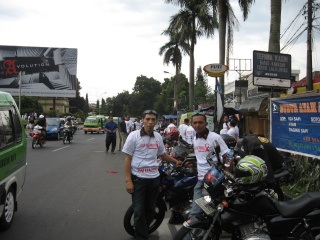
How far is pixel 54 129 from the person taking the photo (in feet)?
80.1

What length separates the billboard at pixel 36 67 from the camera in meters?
48.2

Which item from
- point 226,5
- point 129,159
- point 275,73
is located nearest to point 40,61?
point 226,5

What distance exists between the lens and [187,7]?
86.3 ft

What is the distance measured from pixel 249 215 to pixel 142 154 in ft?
4.96

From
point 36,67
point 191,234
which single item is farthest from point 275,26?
point 36,67

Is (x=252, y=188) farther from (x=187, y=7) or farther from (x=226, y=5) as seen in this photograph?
(x=187, y=7)

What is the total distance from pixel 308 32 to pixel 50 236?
14.2 meters

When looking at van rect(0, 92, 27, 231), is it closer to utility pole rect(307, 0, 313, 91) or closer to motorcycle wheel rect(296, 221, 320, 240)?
motorcycle wheel rect(296, 221, 320, 240)

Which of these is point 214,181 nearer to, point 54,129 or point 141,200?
point 141,200

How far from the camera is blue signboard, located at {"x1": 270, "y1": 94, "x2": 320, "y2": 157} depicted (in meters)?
6.98

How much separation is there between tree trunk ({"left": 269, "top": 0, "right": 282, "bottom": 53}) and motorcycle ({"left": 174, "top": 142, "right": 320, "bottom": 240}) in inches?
296

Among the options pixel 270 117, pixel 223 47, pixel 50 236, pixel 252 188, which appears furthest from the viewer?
pixel 223 47

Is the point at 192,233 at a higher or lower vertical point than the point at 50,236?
higher

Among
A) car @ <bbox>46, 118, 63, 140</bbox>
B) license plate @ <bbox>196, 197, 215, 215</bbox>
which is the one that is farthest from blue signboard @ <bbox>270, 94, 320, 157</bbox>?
car @ <bbox>46, 118, 63, 140</bbox>
